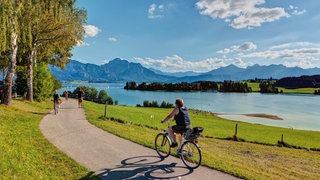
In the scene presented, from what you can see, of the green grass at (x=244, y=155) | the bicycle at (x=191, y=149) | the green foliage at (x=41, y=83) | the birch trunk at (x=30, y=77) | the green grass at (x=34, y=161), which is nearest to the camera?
the green grass at (x=34, y=161)

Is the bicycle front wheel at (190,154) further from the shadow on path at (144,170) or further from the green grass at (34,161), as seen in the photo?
the green grass at (34,161)

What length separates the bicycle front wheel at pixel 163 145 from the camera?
11132 mm

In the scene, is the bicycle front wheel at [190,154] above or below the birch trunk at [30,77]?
below

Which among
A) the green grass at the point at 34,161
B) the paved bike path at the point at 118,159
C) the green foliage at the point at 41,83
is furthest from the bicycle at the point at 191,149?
the green foliage at the point at 41,83

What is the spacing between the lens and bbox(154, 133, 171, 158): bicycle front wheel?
11132mm

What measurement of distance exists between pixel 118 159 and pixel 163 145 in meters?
2.21

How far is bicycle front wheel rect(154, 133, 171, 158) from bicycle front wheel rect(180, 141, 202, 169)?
1.04m

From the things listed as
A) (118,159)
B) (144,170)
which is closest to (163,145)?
(118,159)

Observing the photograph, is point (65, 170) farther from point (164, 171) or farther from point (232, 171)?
point (232, 171)

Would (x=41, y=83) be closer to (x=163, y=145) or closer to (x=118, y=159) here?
(x=118, y=159)

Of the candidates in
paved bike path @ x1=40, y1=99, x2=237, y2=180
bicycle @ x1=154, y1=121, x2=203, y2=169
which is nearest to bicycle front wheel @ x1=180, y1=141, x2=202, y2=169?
bicycle @ x1=154, y1=121, x2=203, y2=169

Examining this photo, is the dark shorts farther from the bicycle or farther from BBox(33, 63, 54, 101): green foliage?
BBox(33, 63, 54, 101): green foliage

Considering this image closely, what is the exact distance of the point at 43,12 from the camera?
24.7 m

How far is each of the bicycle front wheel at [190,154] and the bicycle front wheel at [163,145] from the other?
1.04 m
